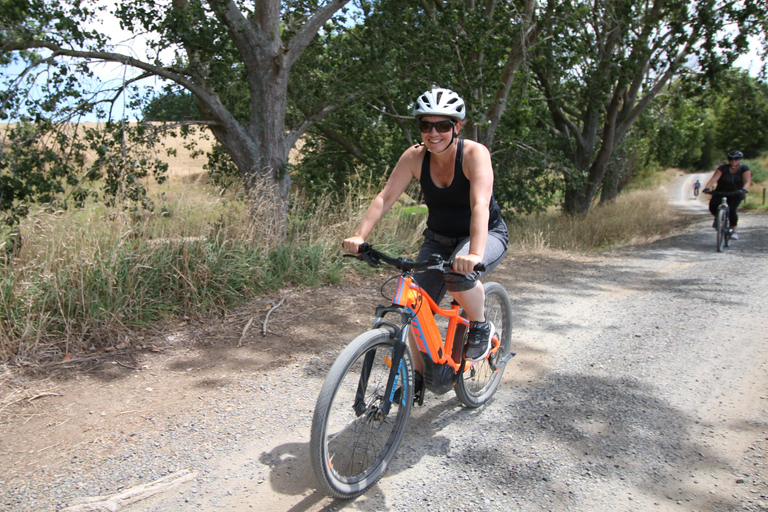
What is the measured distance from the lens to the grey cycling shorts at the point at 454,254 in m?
3.24

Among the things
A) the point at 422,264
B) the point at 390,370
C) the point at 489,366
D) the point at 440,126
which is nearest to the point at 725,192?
the point at 489,366

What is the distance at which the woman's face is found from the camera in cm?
316

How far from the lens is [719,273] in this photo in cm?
877

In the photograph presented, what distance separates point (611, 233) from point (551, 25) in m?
5.89

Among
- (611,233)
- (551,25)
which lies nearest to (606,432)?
(551,25)

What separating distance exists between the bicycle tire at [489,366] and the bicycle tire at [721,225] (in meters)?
8.48

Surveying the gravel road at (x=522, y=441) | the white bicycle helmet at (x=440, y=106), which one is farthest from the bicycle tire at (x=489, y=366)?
the white bicycle helmet at (x=440, y=106)

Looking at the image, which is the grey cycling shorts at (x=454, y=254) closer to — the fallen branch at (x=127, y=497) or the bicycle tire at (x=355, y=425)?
the bicycle tire at (x=355, y=425)

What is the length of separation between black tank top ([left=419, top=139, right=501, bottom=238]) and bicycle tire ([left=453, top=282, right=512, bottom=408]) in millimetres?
607

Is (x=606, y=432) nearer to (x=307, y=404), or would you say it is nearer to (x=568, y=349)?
(x=568, y=349)

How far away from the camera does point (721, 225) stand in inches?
432

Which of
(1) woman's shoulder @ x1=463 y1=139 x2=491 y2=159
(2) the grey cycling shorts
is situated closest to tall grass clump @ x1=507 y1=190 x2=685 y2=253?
(2) the grey cycling shorts

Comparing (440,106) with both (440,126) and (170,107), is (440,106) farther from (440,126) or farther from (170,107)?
(170,107)

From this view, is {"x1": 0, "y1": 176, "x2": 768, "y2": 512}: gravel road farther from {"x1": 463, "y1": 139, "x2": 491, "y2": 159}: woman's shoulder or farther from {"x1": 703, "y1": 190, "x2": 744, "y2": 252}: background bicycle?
{"x1": 703, "y1": 190, "x2": 744, "y2": 252}: background bicycle
